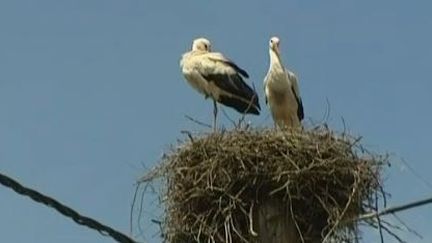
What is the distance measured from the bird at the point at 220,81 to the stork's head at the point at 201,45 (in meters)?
0.36

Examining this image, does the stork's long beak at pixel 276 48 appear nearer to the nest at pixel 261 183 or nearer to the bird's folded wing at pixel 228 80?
the bird's folded wing at pixel 228 80

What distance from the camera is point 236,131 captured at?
7.07 m

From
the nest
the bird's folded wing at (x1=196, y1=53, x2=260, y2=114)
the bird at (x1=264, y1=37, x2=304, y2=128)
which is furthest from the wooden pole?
the bird's folded wing at (x1=196, y1=53, x2=260, y2=114)

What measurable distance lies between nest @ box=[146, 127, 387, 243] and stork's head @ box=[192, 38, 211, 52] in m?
3.45

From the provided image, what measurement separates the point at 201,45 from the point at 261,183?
5.38 meters

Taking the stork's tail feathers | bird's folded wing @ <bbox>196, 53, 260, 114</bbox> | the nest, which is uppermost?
bird's folded wing @ <bbox>196, 53, 260, 114</bbox>

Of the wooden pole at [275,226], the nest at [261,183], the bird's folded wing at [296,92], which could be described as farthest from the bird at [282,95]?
the wooden pole at [275,226]

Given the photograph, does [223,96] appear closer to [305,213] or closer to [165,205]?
[165,205]

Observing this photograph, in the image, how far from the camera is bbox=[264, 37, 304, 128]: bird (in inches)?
385

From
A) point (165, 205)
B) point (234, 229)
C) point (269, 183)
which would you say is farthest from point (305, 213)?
point (165, 205)

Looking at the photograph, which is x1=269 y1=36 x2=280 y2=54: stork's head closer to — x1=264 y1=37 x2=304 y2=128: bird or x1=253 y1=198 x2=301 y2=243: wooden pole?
x1=264 y1=37 x2=304 y2=128: bird

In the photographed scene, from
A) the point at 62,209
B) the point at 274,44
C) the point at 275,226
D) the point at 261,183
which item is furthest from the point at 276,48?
the point at 62,209

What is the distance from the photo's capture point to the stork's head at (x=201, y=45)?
1053 centimetres

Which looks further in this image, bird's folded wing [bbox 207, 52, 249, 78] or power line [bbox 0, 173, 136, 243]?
bird's folded wing [bbox 207, 52, 249, 78]
